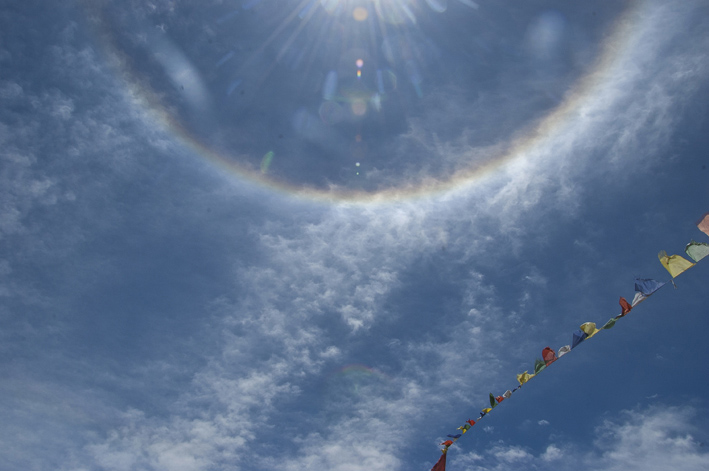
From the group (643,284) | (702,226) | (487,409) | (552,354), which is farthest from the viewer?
(487,409)

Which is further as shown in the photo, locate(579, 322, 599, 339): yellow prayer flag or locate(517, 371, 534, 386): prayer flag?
locate(517, 371, 534, 386): prayer flag

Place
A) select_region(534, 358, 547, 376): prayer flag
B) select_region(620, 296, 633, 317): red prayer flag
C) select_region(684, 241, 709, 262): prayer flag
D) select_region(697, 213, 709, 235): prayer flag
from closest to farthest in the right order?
select_region(697, 213, 709, 235): prayer flag → select_region(684, 241, 709, 262): prayer flag → select_region(620, 296, 633, 317): red prayer flag → select_region(534, 358, 547, 376): prayer flag

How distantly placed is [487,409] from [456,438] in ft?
11.4

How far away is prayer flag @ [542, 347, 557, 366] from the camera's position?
29109 millimetres

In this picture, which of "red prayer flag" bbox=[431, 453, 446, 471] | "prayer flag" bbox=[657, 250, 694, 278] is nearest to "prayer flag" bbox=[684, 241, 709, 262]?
"prayer flag" bbox=[657, 250, 694, 278]

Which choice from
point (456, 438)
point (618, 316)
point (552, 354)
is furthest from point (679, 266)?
point (456, 438)

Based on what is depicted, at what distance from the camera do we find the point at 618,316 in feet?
89.7

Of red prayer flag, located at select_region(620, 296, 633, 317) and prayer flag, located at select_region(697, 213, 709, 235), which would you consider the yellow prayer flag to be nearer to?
red prayer flag, located at select_region(620, 296, 633, 317)

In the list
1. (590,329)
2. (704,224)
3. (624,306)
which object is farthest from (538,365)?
(704,224)

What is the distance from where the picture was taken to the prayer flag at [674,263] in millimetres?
24719

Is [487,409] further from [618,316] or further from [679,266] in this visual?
[679,266]

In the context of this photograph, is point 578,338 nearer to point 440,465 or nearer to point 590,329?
point 590,329

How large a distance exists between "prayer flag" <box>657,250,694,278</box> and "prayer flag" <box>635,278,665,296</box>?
1.06 meters

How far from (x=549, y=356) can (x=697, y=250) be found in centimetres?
1067
